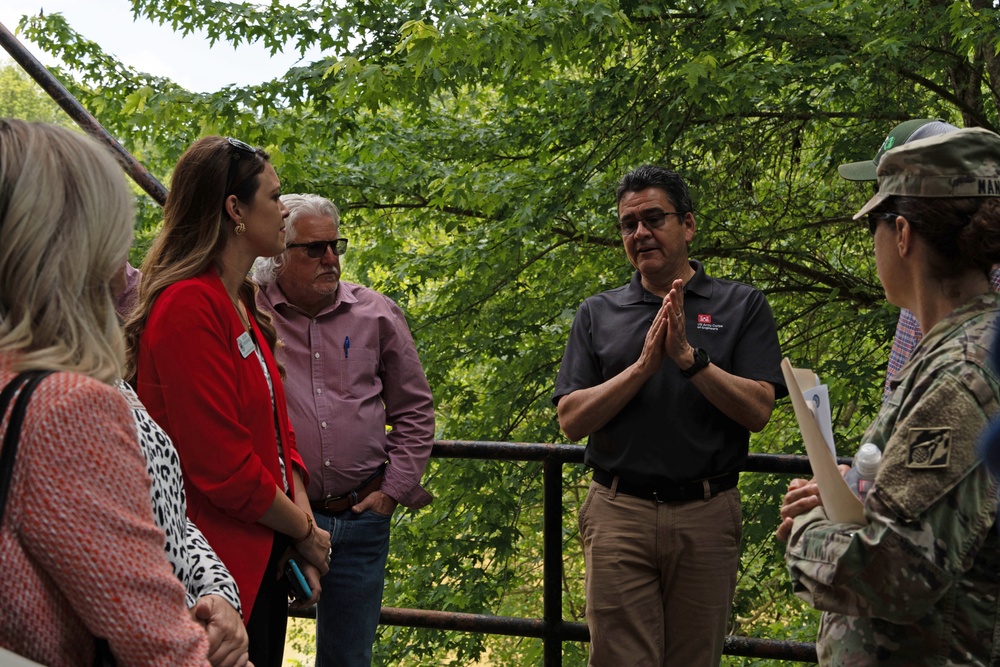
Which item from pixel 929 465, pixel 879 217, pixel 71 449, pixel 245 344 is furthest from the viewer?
pixel 245 344

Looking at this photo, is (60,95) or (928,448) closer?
(928,448)

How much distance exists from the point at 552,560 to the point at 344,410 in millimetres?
1013

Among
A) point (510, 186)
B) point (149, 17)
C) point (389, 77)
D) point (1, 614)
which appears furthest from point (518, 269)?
point (1, 614)

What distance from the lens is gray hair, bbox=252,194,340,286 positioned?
3.32 m

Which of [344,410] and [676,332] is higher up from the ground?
[676,332]

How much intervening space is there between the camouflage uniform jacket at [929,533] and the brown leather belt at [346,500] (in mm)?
1709

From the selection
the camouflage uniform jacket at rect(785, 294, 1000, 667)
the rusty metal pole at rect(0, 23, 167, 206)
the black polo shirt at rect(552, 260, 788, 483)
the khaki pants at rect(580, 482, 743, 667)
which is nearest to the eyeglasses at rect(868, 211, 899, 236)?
the camouflage uniform jacket at rect(785, 294, 1000, 667)

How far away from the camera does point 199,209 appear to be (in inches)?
104

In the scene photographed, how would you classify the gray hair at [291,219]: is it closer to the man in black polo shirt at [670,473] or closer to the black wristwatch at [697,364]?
the man in black polo shirt at [670,473]

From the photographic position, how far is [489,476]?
255 inches

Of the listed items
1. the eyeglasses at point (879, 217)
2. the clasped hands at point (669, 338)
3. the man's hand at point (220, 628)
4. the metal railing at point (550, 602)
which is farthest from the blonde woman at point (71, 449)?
the metal railing at point (550, 602)

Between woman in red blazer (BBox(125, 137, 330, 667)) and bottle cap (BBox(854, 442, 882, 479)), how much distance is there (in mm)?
1426

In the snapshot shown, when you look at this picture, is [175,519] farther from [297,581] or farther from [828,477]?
[828,477]

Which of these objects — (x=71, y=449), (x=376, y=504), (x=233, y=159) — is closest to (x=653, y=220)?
(x=376, y=504)
